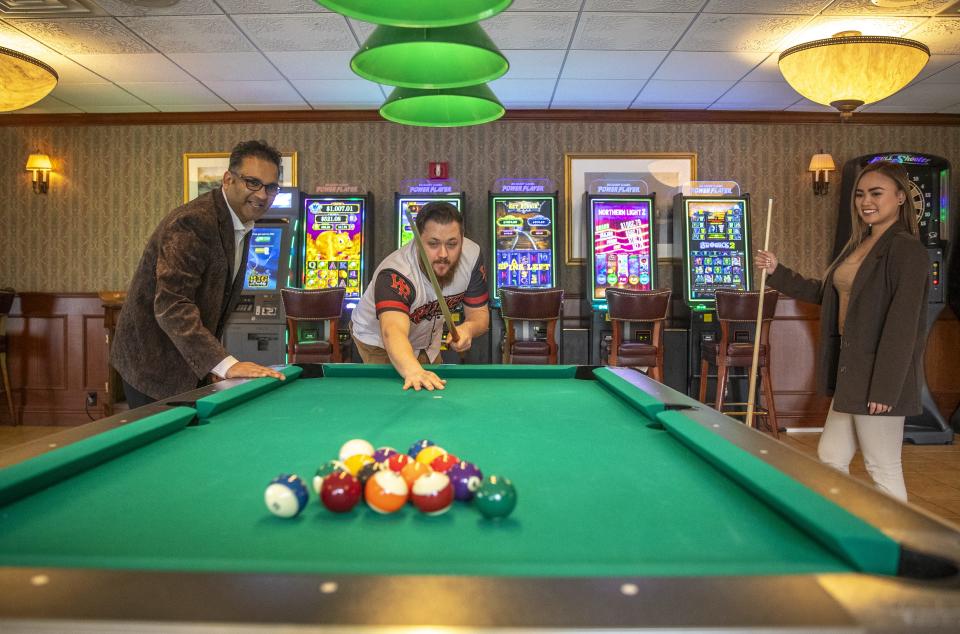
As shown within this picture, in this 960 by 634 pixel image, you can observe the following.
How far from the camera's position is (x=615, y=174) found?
6332 millimetres

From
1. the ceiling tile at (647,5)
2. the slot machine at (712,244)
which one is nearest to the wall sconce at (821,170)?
the slot machine at (712,244)

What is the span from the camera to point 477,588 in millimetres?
737

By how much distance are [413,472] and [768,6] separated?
155 inches

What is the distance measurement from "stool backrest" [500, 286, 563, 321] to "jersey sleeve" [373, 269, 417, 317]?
7.81ft

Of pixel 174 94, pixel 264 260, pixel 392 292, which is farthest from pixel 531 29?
pixel 174 94

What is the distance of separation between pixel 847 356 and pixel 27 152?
7.03 meters

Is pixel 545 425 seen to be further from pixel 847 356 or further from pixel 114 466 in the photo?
pixel 847 356

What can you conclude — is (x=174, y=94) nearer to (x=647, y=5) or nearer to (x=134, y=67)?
(x=134, y=67)

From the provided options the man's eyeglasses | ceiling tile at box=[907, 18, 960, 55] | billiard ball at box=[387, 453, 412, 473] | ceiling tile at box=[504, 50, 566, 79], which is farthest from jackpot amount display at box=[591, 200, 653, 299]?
billiard ball at box=[387, 453, 412, 473]

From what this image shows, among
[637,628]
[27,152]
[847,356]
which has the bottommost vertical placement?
[637,628]

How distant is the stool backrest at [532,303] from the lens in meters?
5.17

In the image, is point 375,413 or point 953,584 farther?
point 375,413

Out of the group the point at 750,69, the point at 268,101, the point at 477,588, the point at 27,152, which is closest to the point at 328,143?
the point at 268,101

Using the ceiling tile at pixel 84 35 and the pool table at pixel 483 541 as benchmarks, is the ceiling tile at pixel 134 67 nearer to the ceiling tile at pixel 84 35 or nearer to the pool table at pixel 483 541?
the ceiling tile at pixel 84 35
